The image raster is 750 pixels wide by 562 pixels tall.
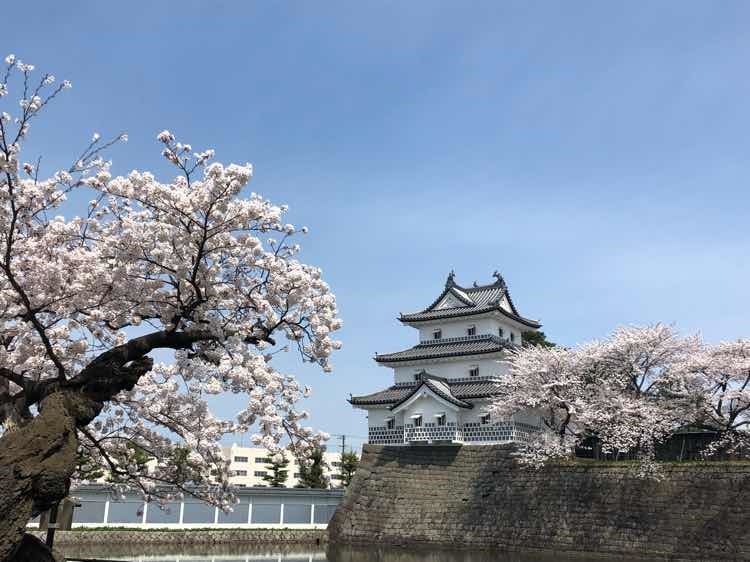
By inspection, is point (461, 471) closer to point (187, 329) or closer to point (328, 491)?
point (328, 491)

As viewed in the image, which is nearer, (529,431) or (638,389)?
(638,389)

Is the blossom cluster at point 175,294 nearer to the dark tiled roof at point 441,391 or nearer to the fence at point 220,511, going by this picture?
the fence at point 220,511

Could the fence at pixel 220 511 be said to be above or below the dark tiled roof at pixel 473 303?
below

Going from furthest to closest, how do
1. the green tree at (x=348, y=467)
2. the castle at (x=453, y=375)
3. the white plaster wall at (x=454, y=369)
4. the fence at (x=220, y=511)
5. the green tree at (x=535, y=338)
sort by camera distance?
1. the green tree at (x=535, y=338)
2. the green tree at (x=348, y=467)
3. the white plaster wall at (x=454, y=369)
4. the castle at (x=453, y=375)
5. the fence at (x=220, y=511)

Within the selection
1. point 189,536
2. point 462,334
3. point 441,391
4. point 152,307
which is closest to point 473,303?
point 462,334

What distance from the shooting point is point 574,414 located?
2614 cm

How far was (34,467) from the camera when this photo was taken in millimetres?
6316

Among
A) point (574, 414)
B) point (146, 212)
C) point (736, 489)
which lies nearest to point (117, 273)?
point (146, 212)

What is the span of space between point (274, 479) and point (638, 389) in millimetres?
20192

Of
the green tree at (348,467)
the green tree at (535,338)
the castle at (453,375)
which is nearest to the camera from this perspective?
the castle at (453,375)

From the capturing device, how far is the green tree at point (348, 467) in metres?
37.6

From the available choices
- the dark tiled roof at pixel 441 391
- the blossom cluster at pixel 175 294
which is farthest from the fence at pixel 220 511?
the blossom cluster at pixel 175 294

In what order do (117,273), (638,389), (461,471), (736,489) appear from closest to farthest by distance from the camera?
1. (117,273)
2. (736,489)
3. (638,389)
4. (461,471)

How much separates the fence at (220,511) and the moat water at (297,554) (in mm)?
1452
